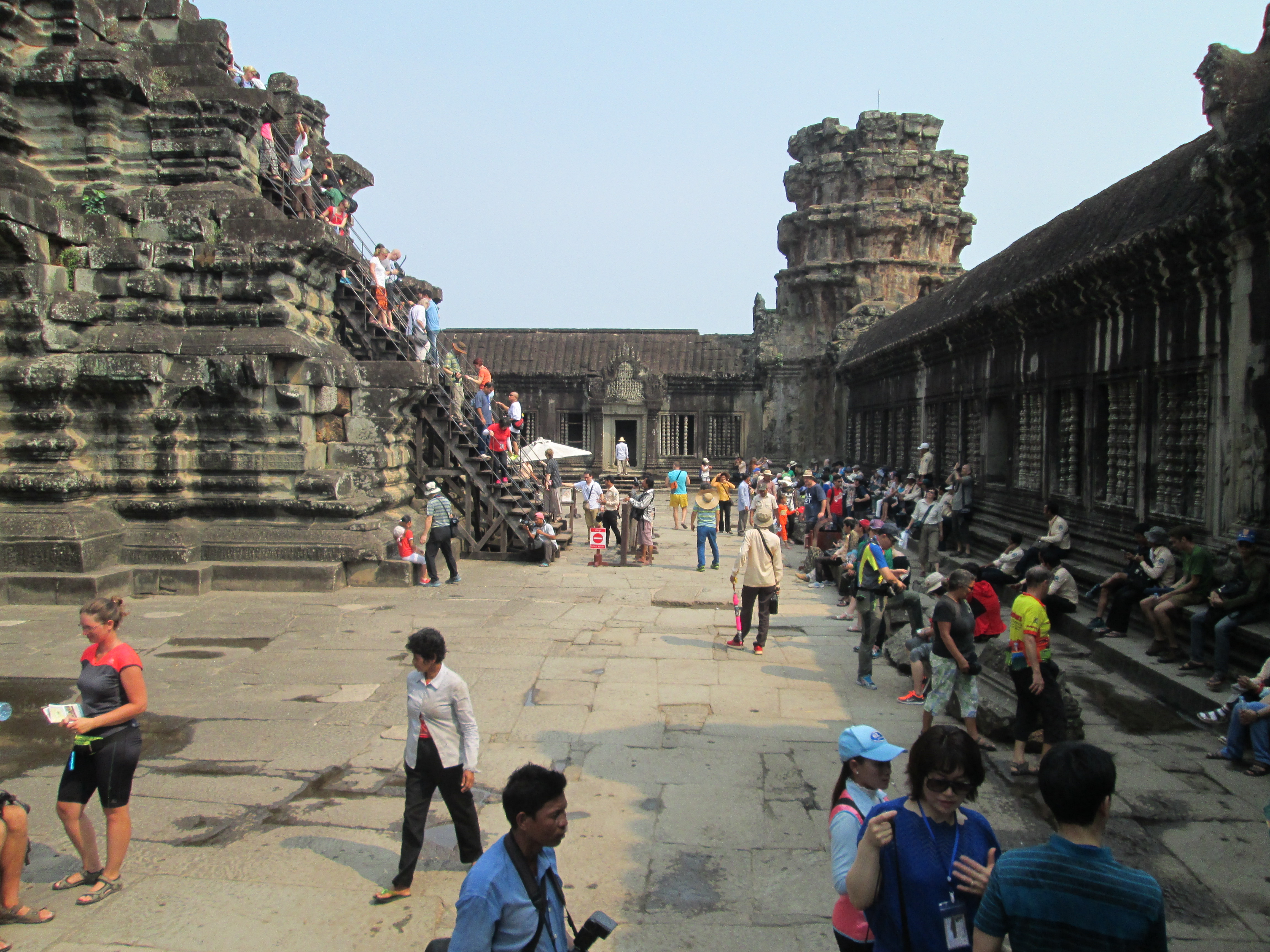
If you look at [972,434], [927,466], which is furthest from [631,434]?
[972,434]

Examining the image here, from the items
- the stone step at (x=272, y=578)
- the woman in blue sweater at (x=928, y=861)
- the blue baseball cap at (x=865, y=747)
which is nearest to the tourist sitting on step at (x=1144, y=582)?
the blue baseball cap at (x=865, y=747)

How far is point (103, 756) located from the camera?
4.04 metres

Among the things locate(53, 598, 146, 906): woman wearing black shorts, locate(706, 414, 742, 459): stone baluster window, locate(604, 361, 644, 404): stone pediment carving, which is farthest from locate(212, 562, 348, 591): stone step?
locate(706, 414, 742, 459): stone baluster window

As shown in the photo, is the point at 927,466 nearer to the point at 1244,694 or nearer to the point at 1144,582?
the point at 1144,582

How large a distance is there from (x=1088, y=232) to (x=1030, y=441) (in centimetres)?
277

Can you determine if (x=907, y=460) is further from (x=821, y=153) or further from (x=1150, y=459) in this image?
(x=821, y=153)

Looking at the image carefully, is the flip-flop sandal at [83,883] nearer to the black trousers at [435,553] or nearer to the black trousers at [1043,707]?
the black trousers at [1043,707]

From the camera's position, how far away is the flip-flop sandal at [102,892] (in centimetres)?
391

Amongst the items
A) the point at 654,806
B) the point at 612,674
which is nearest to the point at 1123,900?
the point at 654,806

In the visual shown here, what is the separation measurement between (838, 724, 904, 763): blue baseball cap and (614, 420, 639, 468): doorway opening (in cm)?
2618

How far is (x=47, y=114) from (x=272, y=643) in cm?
776

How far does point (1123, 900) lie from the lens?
86.2 inches

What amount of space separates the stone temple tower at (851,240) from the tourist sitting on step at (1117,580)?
16.5 m

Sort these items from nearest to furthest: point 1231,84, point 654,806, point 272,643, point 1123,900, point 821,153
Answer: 1. point 1123,900
2. point 654,806
3. point 1231,84
4. point 272,643
5. point 821,153
